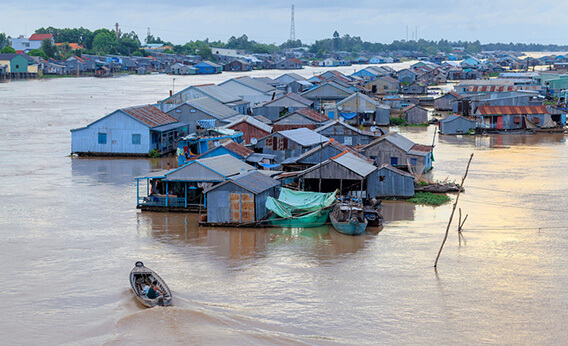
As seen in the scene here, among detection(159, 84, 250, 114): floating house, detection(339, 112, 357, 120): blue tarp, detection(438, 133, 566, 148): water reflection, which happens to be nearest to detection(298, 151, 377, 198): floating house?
detection(438, 133, 566, 148): water reflection

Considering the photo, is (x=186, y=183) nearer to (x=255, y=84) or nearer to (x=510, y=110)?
(x=510, y=110)

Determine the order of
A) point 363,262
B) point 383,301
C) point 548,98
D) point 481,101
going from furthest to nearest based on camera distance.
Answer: point 548,98, point 481,101, point 363,262, point 383,301

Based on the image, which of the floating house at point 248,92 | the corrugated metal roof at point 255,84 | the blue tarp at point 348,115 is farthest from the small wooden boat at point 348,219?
the corrugated metal roof at point 255,84

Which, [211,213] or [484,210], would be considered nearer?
[211,213]

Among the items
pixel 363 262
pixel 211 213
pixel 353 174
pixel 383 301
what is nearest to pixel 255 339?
pixel 383 301

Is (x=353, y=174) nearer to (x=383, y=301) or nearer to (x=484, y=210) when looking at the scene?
A: (x=484, y=210)

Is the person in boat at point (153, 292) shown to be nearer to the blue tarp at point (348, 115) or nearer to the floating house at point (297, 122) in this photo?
the floating house at point (297, 122)

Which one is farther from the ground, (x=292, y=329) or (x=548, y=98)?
(x=548, y=98)
